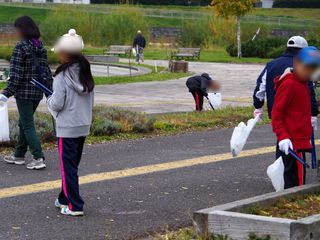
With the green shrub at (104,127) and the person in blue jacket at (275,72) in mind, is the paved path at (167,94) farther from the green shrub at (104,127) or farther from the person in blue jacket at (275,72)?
the person in blue jacket at (275,72)

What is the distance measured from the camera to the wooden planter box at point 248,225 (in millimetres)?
5887

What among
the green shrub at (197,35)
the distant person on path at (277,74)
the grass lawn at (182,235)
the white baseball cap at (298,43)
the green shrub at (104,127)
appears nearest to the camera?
the grass lawn at (182,235)

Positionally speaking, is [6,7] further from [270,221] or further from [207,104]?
[270,221]

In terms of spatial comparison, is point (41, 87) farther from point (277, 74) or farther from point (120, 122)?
point (120, 122)

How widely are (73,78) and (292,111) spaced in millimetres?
2034

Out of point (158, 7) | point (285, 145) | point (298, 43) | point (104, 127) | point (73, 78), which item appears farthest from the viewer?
point (158, 7)

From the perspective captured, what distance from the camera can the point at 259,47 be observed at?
163ft

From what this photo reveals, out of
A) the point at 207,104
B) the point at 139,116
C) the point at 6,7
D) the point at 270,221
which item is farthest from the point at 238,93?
the point at 6,7

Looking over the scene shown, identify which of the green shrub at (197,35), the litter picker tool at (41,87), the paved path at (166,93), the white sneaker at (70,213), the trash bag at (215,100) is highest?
the litter picker tool at (41,87)

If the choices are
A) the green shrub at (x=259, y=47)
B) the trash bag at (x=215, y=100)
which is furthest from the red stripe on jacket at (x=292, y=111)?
the green shrub at (x=259, y=47)

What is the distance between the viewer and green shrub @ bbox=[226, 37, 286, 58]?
49562 millimetres

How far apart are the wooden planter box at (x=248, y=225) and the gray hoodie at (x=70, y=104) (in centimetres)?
165

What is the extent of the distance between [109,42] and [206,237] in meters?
52.2

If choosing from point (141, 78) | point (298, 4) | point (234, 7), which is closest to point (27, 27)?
point (141, 78)
